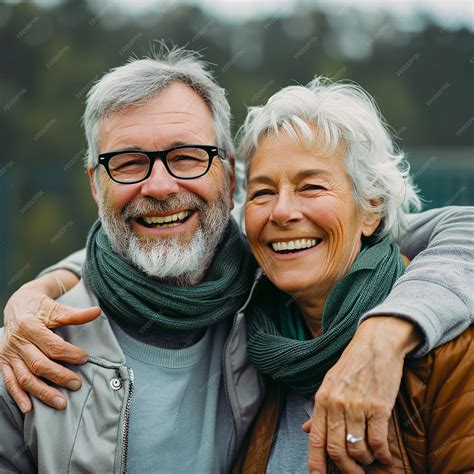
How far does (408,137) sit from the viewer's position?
22.3 m

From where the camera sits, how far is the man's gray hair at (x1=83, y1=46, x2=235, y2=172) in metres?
2.82

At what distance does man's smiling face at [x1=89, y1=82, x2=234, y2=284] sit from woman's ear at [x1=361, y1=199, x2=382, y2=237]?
56cm

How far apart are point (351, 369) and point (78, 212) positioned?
13844 millimetres

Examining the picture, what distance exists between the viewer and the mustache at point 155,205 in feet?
9.07

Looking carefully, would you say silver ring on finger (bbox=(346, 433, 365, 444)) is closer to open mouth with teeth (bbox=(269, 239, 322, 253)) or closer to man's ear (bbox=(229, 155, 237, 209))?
open mouth with teeth (bbox=(269, 239, 322, 253))

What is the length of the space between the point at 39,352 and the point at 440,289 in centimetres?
131

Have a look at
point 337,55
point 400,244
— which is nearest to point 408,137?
point 337,55

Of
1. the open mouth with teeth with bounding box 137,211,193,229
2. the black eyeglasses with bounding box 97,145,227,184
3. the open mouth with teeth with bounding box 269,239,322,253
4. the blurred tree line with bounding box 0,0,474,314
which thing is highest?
the black eyeglasses with bounding box 97,145,227,184

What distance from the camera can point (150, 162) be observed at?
2.78 metres

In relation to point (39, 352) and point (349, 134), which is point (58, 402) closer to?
point (39, 352)

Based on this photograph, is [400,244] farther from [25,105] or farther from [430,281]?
[25,105]

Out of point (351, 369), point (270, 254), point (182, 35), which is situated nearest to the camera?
point (351, 369)

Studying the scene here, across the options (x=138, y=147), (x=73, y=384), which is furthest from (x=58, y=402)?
(x=138, y=147)

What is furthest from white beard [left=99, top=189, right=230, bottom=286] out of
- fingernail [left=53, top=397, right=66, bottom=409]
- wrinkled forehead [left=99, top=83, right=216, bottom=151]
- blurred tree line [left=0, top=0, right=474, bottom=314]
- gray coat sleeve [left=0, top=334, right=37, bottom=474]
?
blurred tree line [left=0, top=0, right=474, bottom=314]
